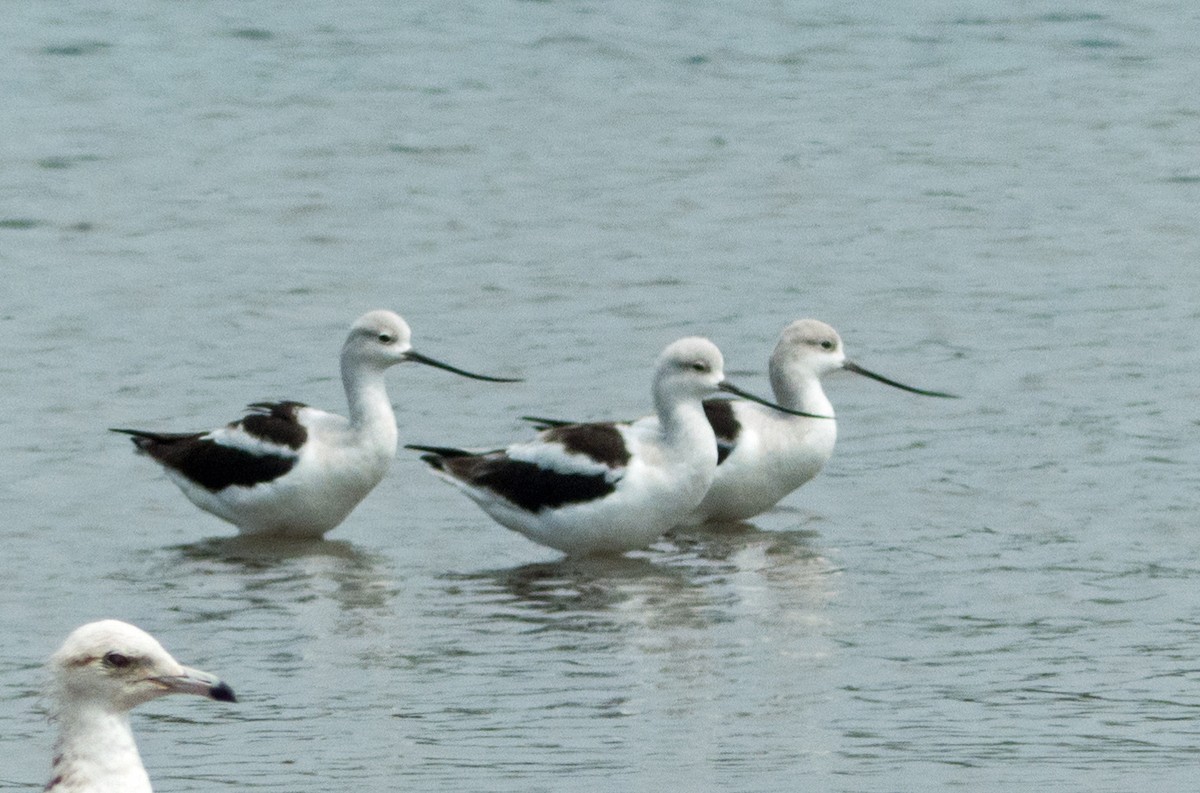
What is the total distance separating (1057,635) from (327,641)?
2743 mm

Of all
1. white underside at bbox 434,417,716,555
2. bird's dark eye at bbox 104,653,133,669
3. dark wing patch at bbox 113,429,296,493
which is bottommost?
white underside at bbox 434,417,716,555

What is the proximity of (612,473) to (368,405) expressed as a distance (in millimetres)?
1341

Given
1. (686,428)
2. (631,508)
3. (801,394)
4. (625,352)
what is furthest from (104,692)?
(625,352)

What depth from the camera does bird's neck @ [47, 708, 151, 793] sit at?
6.32 meters

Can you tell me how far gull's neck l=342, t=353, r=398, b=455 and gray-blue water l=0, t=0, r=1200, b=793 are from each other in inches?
17.5

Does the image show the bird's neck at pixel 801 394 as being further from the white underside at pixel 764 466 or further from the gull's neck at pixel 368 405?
the gull's neck at pixel 368 405

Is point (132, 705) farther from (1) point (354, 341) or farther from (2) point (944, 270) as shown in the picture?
(2) point (944, 270)

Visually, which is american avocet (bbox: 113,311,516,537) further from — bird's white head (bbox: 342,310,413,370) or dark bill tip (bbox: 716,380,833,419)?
dark bill tip (bbox: 716,380,833,419)

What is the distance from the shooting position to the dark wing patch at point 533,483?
11250 mm

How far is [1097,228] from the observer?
57.7 ft

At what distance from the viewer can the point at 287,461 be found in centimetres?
1174

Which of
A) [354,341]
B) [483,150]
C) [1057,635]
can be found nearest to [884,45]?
[483,150]

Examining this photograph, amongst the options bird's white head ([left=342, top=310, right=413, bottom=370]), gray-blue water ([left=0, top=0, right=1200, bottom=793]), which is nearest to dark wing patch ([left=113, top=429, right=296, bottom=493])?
gray-blue water ([left=0, top=0, right=1200, bottom=793])

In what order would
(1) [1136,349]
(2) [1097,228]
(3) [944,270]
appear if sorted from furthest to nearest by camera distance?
(2) [1097,228]
(3) [944,270]
(1) [1136,349]
